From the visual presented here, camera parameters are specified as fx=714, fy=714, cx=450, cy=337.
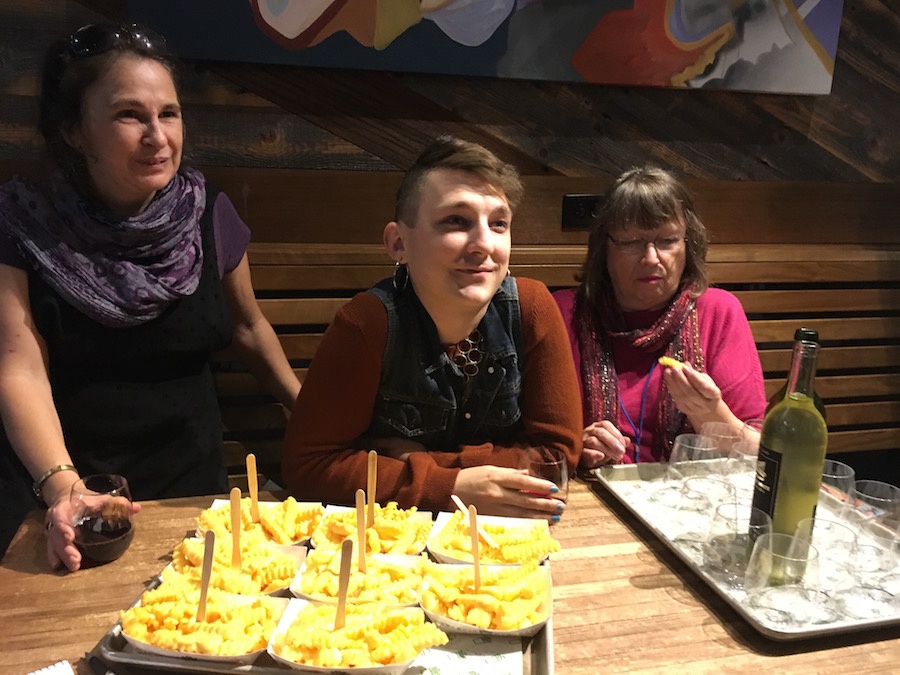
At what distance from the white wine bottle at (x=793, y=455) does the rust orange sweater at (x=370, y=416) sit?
1.63 ft

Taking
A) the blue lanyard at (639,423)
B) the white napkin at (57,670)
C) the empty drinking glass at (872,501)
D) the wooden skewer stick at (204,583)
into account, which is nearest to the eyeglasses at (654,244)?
the blue lanyard at (639,423)

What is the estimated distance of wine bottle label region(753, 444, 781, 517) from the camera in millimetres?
1146

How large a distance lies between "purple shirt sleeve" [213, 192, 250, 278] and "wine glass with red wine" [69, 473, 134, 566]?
32.0 inches

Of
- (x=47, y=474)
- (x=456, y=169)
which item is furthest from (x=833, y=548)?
(x=47, y=474)

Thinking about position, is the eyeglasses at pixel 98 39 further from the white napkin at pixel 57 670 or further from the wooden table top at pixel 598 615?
the white napkin at pixel 57 670

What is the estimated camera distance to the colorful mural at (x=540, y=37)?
2.13 meters

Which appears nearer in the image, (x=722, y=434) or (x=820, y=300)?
(x=722, y=434)

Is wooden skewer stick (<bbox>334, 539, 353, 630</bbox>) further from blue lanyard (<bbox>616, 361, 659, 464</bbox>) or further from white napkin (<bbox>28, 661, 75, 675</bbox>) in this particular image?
blue lanyard (<bbox>616, 361, 659, 464</bbox>)

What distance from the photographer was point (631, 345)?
2035 mm

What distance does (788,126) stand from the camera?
9.00ft

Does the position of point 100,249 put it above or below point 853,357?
above

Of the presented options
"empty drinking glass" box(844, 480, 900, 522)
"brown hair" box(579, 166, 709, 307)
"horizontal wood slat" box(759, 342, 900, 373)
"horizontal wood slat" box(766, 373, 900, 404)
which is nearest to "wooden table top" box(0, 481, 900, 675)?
"empty drinking glass" box(844, 480, 900, 522)

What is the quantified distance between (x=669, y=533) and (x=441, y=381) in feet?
1.84

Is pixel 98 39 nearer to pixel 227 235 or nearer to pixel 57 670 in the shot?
pixel 227 235
